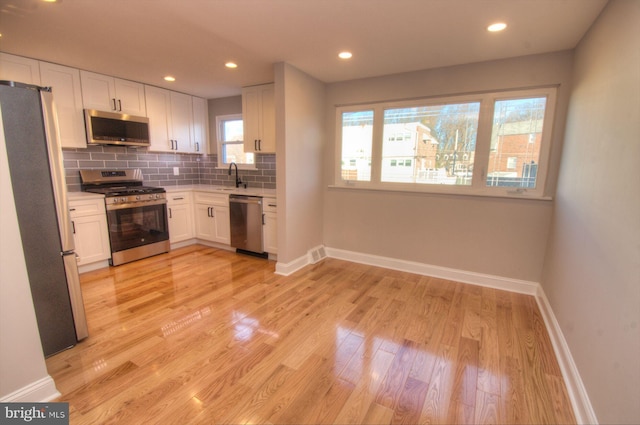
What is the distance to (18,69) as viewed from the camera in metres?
2.98

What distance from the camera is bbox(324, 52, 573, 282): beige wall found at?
112 inches

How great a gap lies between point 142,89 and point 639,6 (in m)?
4.94

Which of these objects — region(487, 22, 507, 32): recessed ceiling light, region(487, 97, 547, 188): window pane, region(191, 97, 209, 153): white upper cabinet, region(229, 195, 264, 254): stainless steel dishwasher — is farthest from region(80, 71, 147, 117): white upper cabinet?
region(487, 97, 547, 188): window pane

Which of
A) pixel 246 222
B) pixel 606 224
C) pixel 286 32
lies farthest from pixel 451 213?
pixel 246 222

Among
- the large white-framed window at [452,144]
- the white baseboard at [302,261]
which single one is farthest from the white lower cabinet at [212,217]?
the large white-framed window at [452,144]

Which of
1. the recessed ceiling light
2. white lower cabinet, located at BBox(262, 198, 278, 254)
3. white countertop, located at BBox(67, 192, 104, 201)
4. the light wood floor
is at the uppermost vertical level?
the recessed ceiling light

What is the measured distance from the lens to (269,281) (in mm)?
3328

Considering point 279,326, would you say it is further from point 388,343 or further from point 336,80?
point 336,80

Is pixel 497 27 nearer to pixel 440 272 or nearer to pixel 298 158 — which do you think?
pixel 298 158

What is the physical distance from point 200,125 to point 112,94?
135 centimetres

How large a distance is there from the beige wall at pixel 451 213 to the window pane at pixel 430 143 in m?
0.19

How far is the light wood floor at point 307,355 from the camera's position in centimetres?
161

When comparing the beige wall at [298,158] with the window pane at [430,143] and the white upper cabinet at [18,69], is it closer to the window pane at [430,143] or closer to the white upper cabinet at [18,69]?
the window pane at [430,143]

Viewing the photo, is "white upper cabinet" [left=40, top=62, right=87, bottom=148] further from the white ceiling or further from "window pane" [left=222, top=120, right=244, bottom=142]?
"window pane" [left=222, top=120, right=244, bottom=142]
